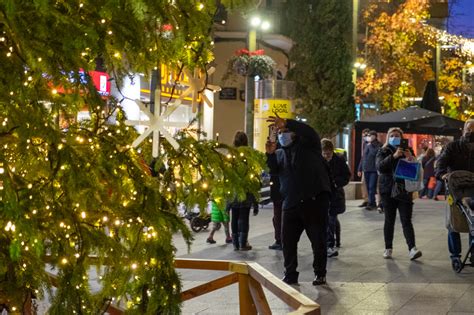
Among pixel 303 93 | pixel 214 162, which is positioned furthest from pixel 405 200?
pixel 303 93

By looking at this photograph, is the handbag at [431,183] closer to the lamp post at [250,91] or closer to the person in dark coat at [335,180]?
the lamp post at [250,91]

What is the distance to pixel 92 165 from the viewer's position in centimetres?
413

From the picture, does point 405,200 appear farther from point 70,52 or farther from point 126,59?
point 70,52

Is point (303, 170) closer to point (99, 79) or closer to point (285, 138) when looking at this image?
point (285, 138)

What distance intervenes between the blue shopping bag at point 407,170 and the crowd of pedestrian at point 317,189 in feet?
0.08

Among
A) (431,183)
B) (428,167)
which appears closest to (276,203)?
(428,167)

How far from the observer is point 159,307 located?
4.24 m

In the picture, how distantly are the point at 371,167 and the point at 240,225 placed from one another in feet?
26.8

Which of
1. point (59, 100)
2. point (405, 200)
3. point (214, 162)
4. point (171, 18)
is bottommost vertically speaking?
point (405, 200)

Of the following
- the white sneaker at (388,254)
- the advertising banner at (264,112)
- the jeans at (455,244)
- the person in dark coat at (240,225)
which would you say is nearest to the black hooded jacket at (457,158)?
the jeans at (455,244)

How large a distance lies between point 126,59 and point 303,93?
83.9 feet

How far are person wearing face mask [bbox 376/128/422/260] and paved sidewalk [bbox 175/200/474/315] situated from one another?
0.94 ft

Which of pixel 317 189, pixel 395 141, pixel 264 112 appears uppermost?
pixel 264 112

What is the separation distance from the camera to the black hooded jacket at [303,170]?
385 inches
